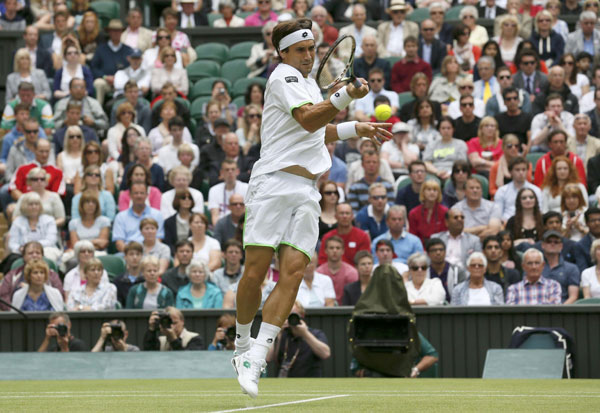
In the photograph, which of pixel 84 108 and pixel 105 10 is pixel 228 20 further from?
pixel 84 108

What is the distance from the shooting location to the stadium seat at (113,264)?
13422 millimetres

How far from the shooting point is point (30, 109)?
17.0 meters

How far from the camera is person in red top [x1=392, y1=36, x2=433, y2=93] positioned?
648 inches

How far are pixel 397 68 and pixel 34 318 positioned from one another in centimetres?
720

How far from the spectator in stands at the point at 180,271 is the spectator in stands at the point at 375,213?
7.45ft

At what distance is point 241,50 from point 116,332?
8609mm

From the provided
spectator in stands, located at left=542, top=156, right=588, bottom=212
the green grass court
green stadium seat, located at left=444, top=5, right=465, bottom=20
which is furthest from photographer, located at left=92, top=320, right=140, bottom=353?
green stadium seat, located at left=444, top=5, right=465, bottom=20

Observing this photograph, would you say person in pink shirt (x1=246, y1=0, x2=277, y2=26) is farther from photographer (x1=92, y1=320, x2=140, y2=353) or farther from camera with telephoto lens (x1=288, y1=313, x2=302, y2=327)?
camera with telephoto lens (x1=288, y1=313, x2=302, y2=327)

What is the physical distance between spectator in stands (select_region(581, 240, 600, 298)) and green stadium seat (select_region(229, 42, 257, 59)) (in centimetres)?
844

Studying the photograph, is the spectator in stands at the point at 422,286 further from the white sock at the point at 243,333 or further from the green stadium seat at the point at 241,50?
the green stadium seat at the point at 241,50

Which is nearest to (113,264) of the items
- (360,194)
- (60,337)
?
(60,337)

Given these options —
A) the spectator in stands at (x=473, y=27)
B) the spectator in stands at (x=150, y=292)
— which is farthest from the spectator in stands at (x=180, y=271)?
the spectator in stands at (x=473, y=27)

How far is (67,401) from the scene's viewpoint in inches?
258

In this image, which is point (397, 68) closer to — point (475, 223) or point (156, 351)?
point (475, 223)
